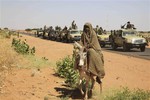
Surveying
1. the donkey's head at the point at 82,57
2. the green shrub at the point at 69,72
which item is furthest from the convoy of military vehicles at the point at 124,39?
the donkey's head at the point at 82,57

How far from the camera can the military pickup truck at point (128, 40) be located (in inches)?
1178

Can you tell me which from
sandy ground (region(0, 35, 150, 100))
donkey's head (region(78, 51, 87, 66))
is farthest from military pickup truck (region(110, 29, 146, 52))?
donkey's head (region(78, 51, 87, 66))

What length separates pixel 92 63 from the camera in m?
8.98

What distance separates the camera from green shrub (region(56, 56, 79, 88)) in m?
10.5

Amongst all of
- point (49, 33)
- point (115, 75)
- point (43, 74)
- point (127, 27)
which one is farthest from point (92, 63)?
point (49, 33)

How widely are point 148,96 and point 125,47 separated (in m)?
21.8

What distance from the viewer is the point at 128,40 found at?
29.8 metres

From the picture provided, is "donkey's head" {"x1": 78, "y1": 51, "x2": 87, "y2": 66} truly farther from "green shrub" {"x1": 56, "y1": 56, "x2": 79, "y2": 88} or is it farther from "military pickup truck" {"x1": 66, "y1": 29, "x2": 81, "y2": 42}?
"military pickup truck" {"x1": 66, "y1": 29, "x2": 81, "y2": 42}

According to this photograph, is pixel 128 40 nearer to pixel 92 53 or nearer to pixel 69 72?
pixel 69 72

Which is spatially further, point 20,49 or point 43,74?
point 20,49

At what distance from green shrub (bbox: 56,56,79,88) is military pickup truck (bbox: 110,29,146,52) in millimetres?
18431

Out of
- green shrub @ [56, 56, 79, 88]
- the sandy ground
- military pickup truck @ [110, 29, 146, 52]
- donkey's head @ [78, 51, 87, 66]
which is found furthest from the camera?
military pickup truck @ [110, 29, 146, 52]

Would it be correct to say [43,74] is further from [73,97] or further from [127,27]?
[127,27]

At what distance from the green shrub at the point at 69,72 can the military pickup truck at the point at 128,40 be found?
60.5 feet
